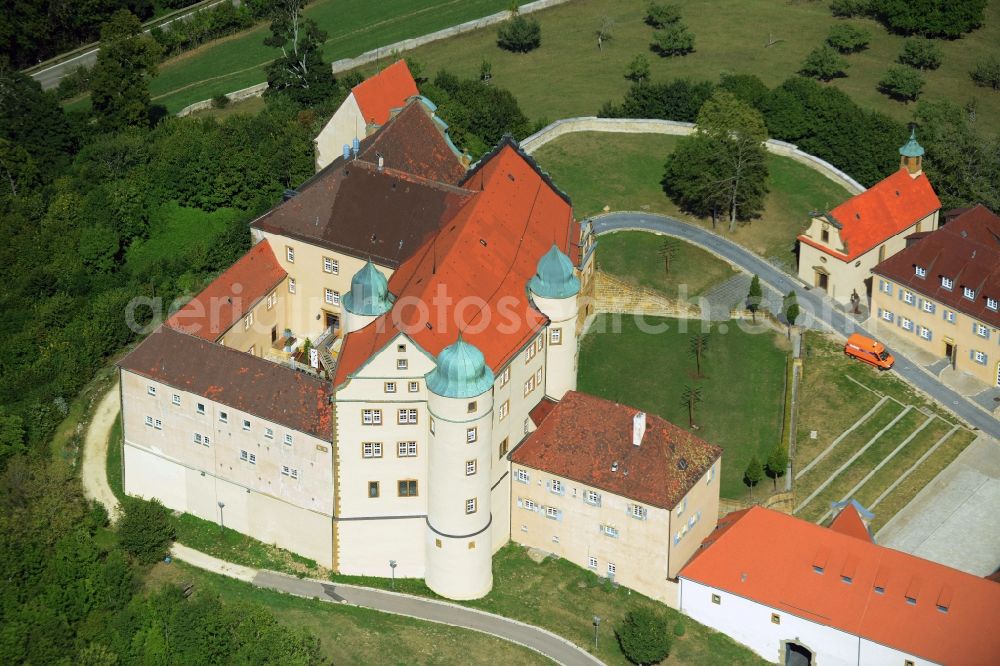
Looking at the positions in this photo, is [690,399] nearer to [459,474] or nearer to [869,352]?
[869,352]

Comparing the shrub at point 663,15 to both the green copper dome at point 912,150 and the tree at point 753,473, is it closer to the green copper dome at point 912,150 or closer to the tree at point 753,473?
the green copper dome at point 912,150

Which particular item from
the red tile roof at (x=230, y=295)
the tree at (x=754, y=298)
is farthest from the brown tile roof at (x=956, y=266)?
the red tile roof at (x=230, y=295)

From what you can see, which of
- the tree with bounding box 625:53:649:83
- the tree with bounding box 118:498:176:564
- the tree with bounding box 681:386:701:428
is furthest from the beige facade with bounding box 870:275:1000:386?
the tree with bounding box 118:498:176:564

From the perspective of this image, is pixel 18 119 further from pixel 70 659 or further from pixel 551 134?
pixel 70 659

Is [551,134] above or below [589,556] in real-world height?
above

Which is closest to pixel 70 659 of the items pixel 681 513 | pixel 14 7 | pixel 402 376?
pixel 402 376

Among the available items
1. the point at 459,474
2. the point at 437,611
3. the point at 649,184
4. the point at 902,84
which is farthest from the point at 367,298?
the point at 902,84
